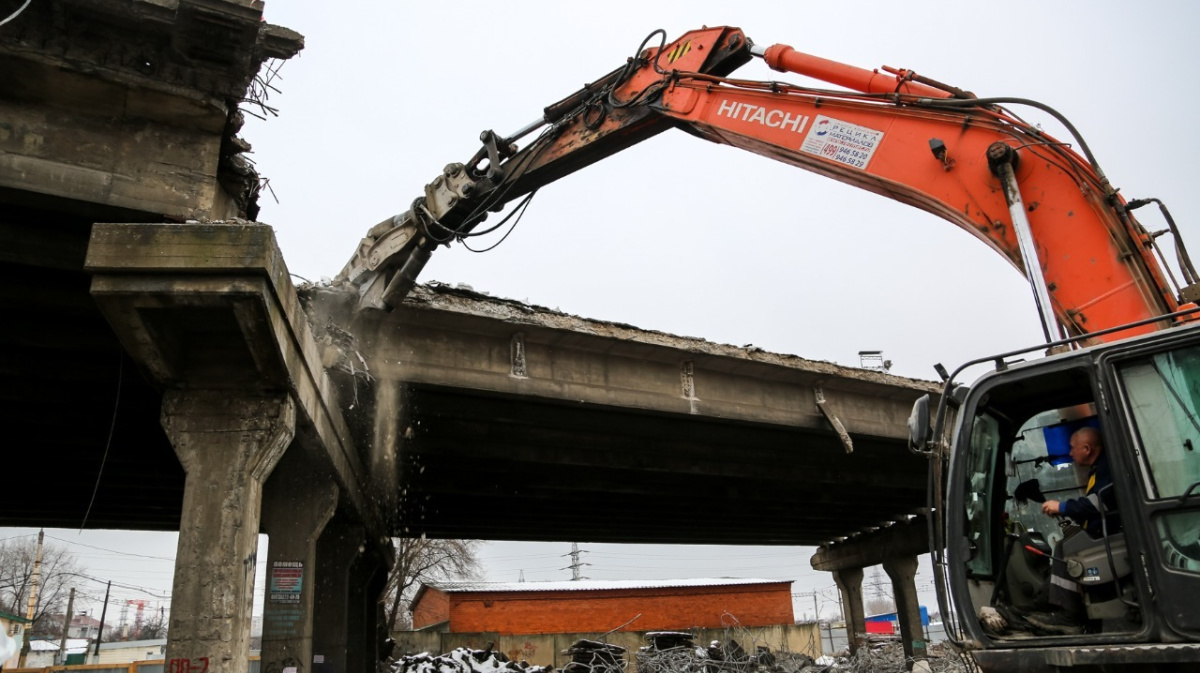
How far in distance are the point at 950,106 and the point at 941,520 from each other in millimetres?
3887

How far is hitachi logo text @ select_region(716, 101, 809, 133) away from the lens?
866cm

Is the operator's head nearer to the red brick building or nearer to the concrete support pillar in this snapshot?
the concrete support pillar

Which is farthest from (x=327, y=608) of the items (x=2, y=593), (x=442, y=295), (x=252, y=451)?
(x=2, y=593)

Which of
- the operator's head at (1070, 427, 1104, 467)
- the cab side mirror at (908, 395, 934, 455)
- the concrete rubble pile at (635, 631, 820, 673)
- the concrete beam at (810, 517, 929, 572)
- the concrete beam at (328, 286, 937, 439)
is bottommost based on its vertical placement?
the concrete rubble pile at (635, 631, 820, 673)

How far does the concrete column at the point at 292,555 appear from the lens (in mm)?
11266

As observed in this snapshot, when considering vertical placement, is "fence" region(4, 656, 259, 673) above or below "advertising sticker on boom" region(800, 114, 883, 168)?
below

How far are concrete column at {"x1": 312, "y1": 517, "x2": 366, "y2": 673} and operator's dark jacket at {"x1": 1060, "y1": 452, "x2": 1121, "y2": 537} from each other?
1266cm

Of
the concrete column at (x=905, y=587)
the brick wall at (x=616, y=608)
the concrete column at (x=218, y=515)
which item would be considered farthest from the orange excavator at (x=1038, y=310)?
the brick wall at (x=616, y=608)

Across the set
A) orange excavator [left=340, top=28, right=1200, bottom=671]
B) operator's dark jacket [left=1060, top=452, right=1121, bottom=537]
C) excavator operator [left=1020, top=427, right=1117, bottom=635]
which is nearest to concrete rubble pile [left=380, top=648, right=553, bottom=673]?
orange excavator [left=340, top=28, right=1200, bottom=671]

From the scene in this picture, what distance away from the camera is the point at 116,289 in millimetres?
6887

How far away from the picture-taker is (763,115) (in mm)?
8984

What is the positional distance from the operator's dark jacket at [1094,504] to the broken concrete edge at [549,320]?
28.3 ft

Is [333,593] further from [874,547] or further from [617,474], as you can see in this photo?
[874,547]

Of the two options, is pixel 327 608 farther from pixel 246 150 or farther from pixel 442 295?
pixel 246 150
